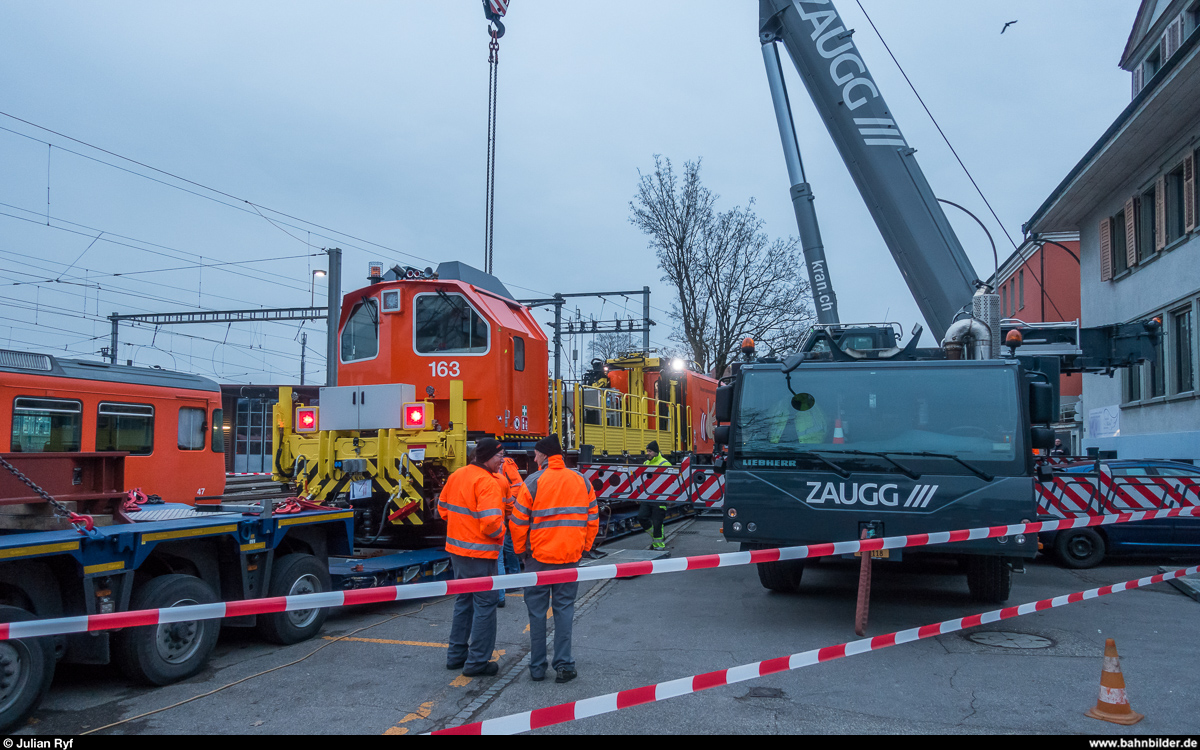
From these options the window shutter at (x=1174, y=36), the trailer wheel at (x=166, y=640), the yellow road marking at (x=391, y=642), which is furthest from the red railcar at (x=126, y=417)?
the window shutter at (x=1174, y=36)

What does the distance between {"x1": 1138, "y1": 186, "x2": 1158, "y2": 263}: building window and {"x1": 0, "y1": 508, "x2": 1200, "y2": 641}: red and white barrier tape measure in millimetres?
12736

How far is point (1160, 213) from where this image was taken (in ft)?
53.0

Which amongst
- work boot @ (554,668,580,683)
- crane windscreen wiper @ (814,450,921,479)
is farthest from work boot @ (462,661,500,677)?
crane windscreen wiper @ (814,450,921,479)

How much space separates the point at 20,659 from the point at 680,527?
1263 cm

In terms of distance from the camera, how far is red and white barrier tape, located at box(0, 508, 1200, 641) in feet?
11.5

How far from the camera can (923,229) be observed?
9734 millimetres

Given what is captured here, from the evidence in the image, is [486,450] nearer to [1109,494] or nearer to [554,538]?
[554,538]

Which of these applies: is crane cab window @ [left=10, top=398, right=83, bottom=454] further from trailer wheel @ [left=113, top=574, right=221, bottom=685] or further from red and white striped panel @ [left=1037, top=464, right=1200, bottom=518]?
red and white striped panel @ [left=1037, top=464, right=1200, bottom=518]

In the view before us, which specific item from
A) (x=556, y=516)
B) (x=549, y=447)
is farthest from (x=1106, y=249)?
(x=556, y=516)

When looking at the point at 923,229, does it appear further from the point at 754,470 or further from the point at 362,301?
the point at 362,301

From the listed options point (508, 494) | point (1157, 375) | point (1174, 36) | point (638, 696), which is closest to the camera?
point (638, 696)

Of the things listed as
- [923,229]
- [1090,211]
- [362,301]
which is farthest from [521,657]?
[1090,211]

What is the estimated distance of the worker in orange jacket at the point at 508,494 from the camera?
6.31 meters

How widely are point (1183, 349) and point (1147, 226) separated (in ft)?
9.95
